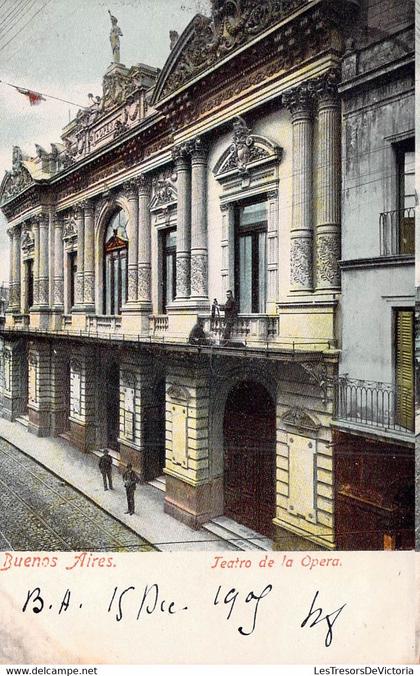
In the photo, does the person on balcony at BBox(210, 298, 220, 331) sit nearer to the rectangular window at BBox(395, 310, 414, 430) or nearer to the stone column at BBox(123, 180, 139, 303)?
the stone column at BBox(123, 180, 139, 303)

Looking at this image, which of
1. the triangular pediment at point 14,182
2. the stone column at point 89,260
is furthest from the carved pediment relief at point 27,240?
the stone column at point 89,260

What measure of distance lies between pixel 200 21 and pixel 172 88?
544 mm

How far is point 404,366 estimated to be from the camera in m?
3.10

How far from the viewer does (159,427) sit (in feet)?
13.1

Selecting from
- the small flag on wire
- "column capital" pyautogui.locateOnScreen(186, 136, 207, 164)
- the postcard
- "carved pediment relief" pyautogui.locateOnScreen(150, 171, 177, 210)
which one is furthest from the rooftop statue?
"carved pediment relief" pyautogui.locateOnScreen(150, 171, 177, 210)

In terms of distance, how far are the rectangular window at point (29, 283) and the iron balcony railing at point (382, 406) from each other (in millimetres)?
3158

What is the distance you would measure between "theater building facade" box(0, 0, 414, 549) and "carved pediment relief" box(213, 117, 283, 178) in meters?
0.01

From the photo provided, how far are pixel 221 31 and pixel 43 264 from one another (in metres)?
2.69

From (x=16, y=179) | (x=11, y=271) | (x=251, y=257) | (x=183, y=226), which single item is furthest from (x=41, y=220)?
(x=251, y=257)

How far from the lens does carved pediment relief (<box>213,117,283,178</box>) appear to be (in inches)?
145

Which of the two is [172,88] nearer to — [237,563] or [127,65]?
[127,65]

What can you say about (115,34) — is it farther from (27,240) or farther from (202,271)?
(27,240)

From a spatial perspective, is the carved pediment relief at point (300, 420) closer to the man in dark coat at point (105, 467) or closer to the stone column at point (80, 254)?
the man in dark coat at point (105, 467)

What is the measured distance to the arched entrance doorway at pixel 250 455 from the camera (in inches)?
138
